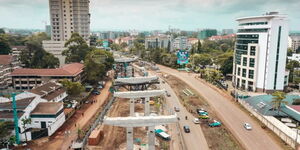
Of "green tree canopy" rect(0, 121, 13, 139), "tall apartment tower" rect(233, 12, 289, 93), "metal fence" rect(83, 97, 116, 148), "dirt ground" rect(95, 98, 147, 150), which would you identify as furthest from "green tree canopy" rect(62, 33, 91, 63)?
"tall apartment tower" rect(233, 12, 289, 93)

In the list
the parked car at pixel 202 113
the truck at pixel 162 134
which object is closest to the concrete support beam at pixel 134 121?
the truck at pixel 162 134

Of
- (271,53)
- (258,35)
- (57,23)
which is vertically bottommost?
(271,53)

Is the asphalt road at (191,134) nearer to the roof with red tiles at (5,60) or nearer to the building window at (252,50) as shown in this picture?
the building window at (252,50)

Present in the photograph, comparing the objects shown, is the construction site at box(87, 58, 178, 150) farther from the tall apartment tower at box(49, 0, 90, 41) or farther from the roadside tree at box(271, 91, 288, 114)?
the tall apartment tower at box(49, 0, 90, 41)

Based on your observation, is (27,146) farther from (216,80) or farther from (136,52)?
(136,52)

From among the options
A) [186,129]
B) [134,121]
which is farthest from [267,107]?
[134,121]

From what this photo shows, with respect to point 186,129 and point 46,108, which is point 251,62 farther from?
point 46,108

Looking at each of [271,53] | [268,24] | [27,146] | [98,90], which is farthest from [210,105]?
[27,146]
